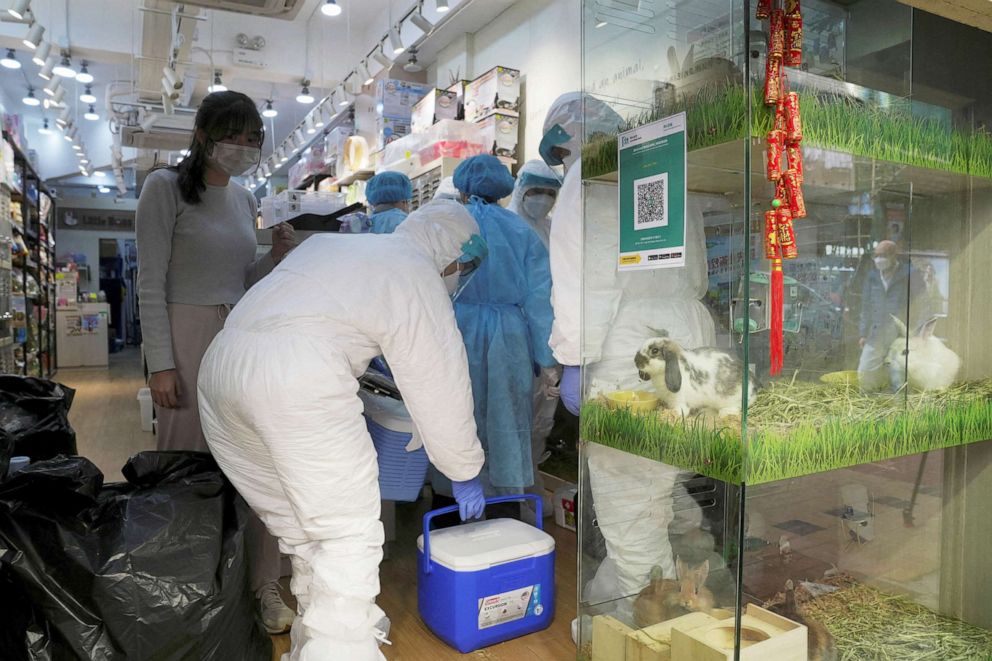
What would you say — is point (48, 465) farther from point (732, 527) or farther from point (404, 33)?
point (404, 33)

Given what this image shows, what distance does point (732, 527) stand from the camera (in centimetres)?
142

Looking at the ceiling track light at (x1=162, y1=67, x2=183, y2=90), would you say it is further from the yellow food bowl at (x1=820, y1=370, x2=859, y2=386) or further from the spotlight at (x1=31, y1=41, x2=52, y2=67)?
the yellow food bowl at (x1=820, y1=370, x2=859, y2=386)

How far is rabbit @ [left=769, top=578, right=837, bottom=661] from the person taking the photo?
1.55m

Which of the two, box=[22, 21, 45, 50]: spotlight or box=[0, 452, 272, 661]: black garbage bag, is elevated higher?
box=[22, 21, 45, 50]: spotlight

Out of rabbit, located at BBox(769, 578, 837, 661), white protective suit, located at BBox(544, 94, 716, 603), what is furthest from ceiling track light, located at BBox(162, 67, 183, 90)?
rabbit, located at BBox(769, 578, 837, 661)

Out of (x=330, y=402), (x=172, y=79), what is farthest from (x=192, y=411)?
(x=172, y=79)

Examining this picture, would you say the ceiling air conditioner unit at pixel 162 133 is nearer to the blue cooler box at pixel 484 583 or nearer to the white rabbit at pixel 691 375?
the blue cooler box at pixel 484 583

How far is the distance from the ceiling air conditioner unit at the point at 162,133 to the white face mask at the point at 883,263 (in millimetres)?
5640

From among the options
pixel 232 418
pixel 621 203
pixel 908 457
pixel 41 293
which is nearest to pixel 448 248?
pixel 621 203

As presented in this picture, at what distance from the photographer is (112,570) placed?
1584 millimetres

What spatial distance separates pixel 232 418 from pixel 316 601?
0.47 meters

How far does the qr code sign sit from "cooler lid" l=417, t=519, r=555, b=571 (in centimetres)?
99

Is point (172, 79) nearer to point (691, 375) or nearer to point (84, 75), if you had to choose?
point (84, 75)

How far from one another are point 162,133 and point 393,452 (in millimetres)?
4917
